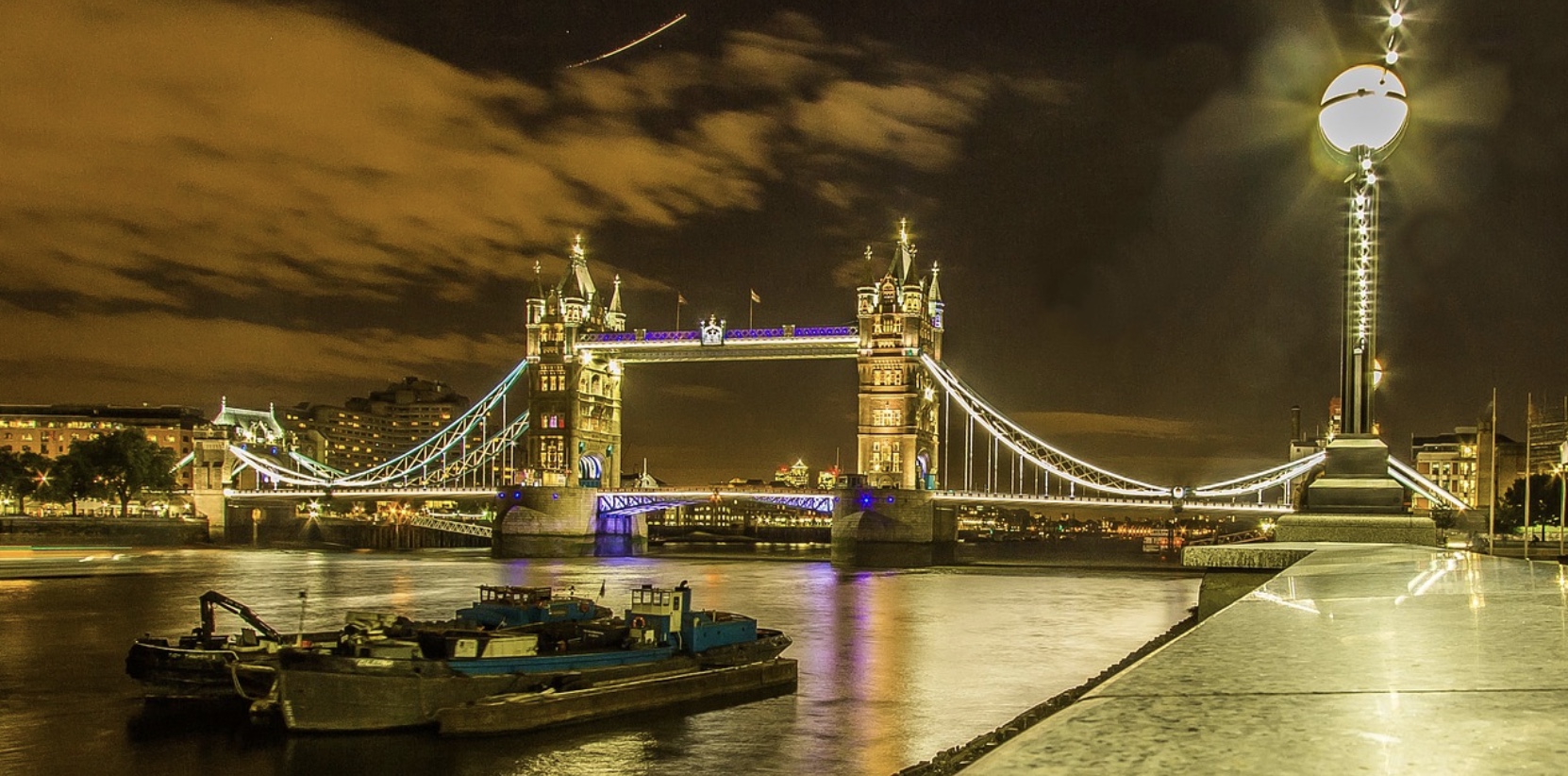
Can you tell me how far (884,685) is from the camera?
2162 centimetres

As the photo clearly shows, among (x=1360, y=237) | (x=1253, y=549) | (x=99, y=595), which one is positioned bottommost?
(x=99, y=595)

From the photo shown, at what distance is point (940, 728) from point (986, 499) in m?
47.8

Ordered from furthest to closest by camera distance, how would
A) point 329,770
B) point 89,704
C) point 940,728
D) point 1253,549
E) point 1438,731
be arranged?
point 89,704 → point 940,728 → point 329,770 → point 1253,549 → point 1438,731

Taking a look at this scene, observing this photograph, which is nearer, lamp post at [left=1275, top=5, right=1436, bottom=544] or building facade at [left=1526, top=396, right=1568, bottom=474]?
lamp post at [left=1275, top=5, right=1436, bottom=544]

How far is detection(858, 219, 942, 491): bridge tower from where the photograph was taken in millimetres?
68125

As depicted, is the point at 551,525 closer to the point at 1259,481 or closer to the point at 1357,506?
the point at 1259,481

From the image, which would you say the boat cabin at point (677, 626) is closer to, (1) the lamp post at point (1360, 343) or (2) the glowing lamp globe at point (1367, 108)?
(1) the lamp post at point (1360, 343)

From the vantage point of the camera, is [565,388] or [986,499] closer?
[986,499]

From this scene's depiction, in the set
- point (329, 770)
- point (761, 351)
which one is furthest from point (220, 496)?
point (329, 770)

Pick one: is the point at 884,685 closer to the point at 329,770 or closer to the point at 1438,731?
the point at 329,770

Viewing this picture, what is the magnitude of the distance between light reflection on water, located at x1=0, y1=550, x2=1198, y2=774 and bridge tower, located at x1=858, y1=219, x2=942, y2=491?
15950mm

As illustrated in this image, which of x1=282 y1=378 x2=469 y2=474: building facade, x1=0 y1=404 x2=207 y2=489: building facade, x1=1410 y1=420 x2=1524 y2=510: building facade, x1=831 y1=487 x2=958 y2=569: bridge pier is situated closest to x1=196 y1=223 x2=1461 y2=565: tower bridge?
x1=831 y1=487 x2=958 y2=569: bridge pier

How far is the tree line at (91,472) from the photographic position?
82.9 m

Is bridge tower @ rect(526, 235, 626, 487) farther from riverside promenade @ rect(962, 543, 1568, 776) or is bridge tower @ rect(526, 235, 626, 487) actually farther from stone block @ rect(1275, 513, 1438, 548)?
riverside promenade @ rect(962, 543, 1568, 776)
